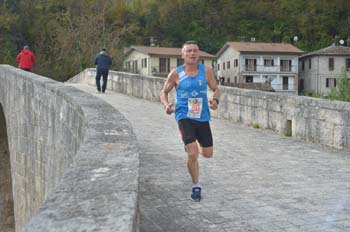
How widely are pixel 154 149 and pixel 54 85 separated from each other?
1899 mm

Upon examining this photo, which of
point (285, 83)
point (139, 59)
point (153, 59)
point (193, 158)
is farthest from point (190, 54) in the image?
point (285, 83)

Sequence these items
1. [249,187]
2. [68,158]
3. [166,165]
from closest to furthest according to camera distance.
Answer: [249,187] < [68,158] < [166,165]

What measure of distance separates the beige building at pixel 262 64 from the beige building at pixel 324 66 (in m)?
2.22

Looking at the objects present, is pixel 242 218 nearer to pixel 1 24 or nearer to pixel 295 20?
pixel 1 24

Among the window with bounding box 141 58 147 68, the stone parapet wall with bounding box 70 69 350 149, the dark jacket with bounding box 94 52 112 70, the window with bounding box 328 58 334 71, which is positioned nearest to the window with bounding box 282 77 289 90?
the window with bounding box 328 58 334 71

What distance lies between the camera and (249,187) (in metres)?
5.26

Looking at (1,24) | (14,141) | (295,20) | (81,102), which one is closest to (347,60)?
(295,20)

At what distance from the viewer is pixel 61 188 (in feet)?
8.33

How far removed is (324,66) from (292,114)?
56.5 metres

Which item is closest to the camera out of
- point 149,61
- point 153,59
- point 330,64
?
point 149,61

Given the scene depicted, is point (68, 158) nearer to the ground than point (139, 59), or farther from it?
nearer to the ground

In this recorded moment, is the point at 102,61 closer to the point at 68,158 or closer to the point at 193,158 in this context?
the point at 68,158

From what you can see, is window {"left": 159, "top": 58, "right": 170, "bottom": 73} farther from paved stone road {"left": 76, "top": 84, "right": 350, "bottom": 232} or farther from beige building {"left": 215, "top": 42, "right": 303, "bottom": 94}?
paved stone road {"left": 76, "top": 84, "right": 350, "bottom": 232}

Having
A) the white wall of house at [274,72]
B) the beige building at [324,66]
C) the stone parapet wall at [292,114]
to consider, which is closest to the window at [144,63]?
the white wall of house at [274,72]
